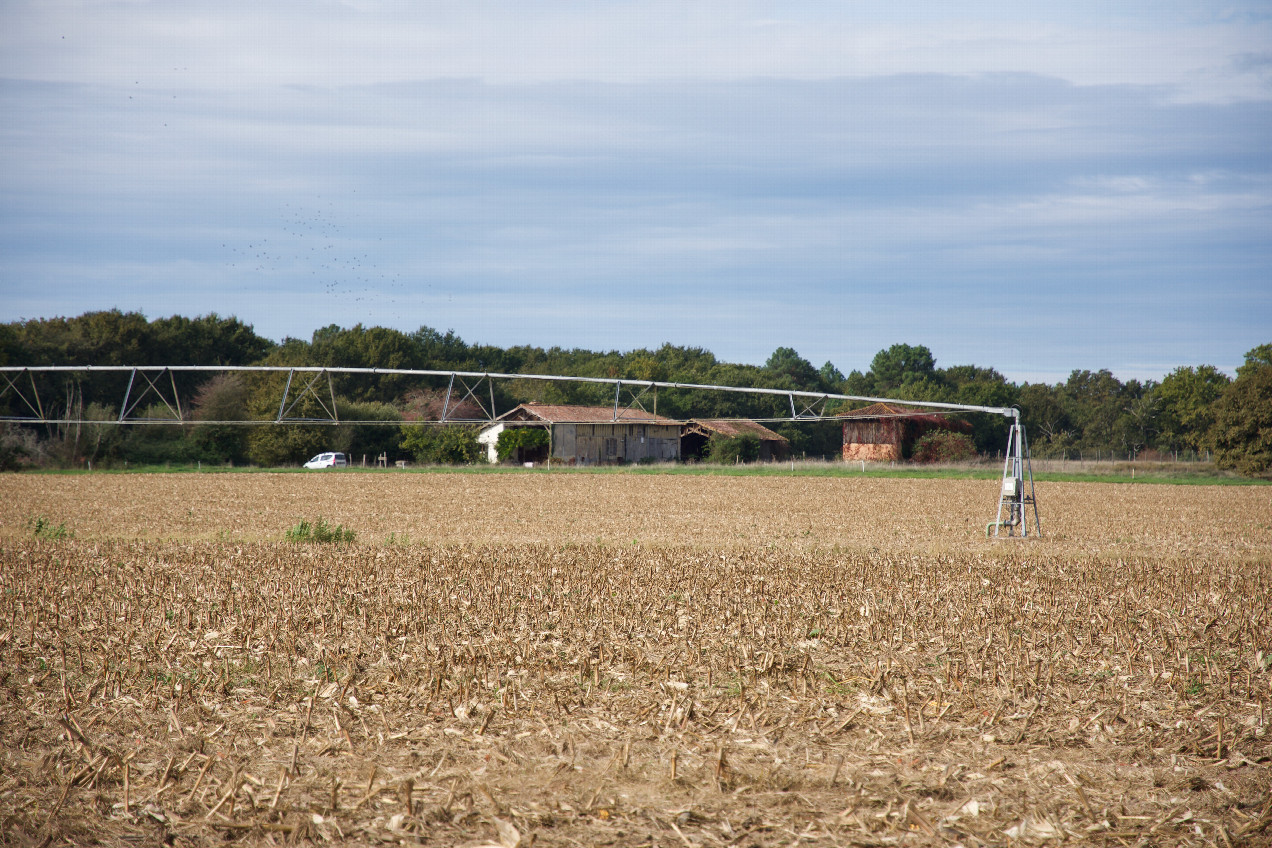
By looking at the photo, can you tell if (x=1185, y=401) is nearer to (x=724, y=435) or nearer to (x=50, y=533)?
(x=724, y=435)

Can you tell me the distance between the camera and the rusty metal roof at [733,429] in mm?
73812

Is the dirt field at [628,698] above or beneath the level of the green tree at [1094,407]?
beneath

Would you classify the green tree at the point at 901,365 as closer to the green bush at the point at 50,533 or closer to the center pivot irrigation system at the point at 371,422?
the center pivot irrigation system at the point at 371,422

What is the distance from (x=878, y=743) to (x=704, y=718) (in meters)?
1.44

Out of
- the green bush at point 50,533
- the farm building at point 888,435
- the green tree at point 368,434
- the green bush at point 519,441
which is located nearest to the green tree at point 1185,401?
the farm building at point 888,435

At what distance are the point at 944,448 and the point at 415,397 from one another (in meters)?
43.0

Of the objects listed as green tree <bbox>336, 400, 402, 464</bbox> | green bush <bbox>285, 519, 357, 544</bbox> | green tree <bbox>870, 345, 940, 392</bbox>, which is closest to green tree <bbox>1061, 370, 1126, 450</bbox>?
green tree <bbox>870, 345, 940, 392</bbox>

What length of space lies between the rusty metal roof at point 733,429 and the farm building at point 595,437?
2014 millimetres

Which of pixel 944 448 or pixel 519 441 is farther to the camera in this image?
pixel 944 448

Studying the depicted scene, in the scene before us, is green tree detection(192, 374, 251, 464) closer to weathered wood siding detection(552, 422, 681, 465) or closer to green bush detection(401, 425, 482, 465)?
green bush detection(401, 425, 482, 465)

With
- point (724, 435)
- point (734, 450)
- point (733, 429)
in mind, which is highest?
point (733, 429)

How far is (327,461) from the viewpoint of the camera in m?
59.8

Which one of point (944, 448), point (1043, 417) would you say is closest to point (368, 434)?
point (944, 448)

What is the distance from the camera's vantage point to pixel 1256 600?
14.1 meters
